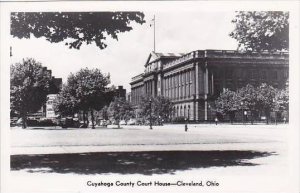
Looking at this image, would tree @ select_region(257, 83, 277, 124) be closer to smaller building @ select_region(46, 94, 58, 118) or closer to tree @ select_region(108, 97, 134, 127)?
smaller building @ select_region(46, 94, 58, 118)

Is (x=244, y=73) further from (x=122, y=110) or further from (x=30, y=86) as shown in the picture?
(x=30, y=86)

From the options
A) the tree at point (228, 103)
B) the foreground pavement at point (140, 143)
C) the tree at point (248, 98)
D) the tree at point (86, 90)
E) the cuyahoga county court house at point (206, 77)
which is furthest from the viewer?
the tree at point (228, 103)

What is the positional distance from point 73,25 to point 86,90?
41500 millimetres

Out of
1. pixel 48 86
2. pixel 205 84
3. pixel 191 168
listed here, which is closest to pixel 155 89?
pixel 205 84

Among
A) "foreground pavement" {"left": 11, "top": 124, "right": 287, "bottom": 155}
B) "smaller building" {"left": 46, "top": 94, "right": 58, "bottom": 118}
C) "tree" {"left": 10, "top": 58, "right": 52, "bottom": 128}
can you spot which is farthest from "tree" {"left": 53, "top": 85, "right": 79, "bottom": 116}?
"foreground pavement" {"left": 11, "top": 124, "right": 287, "bottom": 155}

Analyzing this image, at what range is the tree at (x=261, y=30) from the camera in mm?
12164

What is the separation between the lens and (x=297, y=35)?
11.4 m

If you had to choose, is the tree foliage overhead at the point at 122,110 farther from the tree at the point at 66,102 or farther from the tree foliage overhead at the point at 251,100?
the tree at the point at 66,102

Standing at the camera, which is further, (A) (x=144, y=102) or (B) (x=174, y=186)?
(A) (x=144, y=102)

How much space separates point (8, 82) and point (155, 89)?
89.5 metres

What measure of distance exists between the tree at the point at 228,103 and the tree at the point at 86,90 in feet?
66.0

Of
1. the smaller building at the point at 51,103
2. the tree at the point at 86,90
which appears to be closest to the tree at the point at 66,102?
the tree at the point at 86,90

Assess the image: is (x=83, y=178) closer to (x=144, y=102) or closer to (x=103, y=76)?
(x=103, y=76)

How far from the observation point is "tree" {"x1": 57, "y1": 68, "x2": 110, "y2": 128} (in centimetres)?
5347
